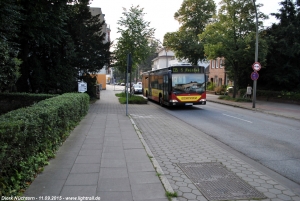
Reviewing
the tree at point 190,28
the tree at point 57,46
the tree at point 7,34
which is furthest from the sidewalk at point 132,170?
the tree at point 190,28

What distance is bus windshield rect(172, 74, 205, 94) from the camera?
57.1 ft

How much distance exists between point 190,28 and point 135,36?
73.8ft

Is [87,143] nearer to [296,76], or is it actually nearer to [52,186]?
[52,186]

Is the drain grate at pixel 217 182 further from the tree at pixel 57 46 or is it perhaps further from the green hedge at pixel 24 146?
the tree at pixel 57 46

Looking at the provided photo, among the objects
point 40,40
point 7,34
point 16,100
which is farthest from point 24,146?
point 40,40

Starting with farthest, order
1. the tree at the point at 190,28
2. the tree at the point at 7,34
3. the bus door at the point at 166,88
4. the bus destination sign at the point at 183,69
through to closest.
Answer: the tree at the point at 190,28, the bus door at the point at 166,88, the bus destination sign at the point at 183,69, the tree at the point at 7,34

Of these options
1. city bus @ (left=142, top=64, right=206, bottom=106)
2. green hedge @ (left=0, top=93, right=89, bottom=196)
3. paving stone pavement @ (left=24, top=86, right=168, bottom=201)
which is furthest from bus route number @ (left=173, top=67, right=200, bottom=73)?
green hedge @ (left=0, top=93, right=89, bottom=196)

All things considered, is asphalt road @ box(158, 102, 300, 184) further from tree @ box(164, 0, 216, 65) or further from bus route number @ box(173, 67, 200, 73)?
tree @ box(164, 0, 216, 65)

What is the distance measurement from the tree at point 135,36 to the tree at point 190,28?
15.9 meters

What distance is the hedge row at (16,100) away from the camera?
14.0 m

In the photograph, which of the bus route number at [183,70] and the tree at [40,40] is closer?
the tree at [40,40]

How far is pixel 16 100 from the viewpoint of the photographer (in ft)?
48.0

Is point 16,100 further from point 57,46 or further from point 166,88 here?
point 166,88

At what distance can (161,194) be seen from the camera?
3.96 meters
